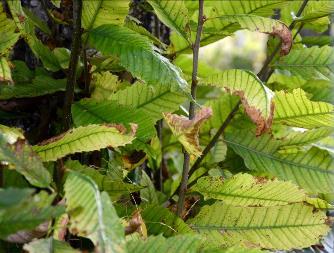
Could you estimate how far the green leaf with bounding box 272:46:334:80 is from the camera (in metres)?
1.24

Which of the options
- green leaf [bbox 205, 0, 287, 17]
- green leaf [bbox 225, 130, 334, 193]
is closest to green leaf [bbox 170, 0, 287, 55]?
green leaf [bbox 205, 0, 287, 17]

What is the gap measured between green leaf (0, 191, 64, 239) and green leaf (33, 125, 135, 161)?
0.54 feet

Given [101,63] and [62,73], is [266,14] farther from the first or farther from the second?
[62,73]

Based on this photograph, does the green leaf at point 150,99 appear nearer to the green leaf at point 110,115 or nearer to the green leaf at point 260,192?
the green leaf at point 110,115

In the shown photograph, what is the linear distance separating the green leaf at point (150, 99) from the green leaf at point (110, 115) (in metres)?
0.07

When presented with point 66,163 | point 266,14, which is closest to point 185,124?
point 66,163

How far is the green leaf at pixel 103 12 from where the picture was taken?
3.29 ft

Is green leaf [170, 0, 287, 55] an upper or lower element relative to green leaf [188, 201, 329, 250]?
upper

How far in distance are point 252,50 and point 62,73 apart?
8.33 meters

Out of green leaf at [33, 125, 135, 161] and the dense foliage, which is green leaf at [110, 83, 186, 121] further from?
green leaf at [33, 125, 135, 161]

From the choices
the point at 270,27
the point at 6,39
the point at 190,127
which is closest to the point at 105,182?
the point at 190,127

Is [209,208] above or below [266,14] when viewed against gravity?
below

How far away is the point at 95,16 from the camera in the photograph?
101cm

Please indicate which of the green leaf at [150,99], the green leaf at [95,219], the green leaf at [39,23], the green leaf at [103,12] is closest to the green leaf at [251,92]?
the green leaf at [150,99]
